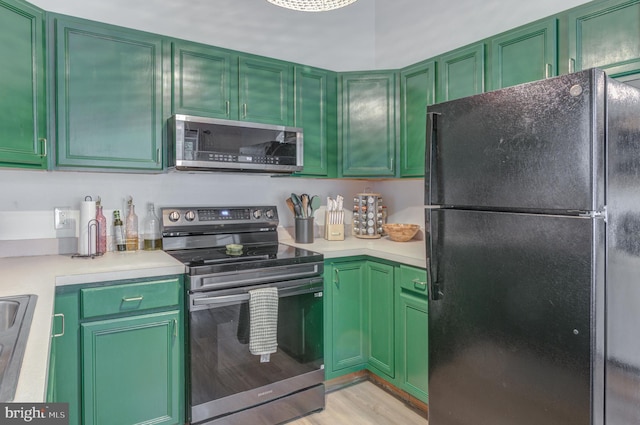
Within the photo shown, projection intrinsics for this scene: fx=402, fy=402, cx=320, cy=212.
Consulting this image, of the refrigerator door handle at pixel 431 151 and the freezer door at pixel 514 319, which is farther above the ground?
the refrigerator door handle at pixel 431 151

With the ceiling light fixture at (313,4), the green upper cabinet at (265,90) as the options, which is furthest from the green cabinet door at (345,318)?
the ceiling light fixture at (313,4)

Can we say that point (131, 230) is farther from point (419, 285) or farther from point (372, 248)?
point (419, 285)

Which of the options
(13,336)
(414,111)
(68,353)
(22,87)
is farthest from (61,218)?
(414,111)

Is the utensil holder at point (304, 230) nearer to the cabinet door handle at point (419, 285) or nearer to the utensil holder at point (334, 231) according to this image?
the utensil holder at point (334, 231)

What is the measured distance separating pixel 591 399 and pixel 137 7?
112 inches

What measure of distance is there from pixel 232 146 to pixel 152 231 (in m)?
0.70

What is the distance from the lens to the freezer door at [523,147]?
1.29 meters

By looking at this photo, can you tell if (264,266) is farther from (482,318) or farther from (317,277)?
(482,318)

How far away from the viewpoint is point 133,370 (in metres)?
1.82

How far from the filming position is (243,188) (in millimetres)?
2732

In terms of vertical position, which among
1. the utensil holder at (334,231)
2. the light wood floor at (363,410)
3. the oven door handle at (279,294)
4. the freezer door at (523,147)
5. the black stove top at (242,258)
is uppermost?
the freezer door at (523,147)

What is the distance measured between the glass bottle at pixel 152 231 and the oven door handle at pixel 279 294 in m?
0.67

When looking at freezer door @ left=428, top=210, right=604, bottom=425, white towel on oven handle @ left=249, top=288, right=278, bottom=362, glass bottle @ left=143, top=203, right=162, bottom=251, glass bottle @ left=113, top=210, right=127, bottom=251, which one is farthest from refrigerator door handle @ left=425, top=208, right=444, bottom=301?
glass bottle @ left=113, top=210, right=127, bottom=251

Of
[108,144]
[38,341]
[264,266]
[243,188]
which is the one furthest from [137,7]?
[38,341]
